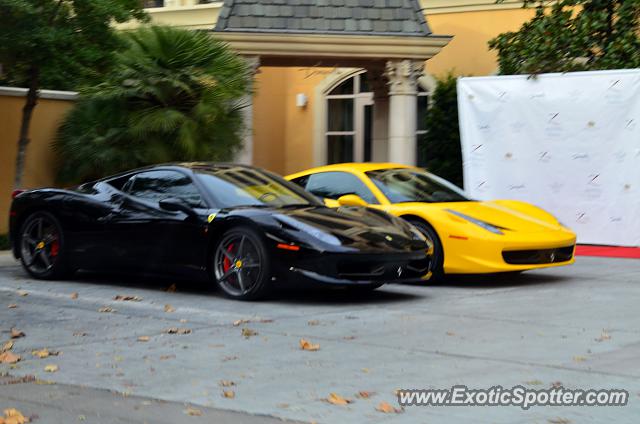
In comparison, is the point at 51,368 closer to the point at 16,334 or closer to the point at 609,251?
the point at 16,334

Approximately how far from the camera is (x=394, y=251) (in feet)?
30.1

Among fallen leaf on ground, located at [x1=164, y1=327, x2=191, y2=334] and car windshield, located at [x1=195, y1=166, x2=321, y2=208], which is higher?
car windshield, located at [x1=195, y1=166, x2=321, y2=208]

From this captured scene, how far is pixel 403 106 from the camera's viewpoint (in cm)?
1797

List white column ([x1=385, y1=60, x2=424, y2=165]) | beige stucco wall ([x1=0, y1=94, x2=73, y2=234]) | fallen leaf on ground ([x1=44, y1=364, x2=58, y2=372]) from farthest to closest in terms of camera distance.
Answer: white column ([x1=385, y1=60, x2=424, y2=165]), beige stucco wall ([x1=0, y1=94, x2=73, y2=234]), fallen leaf on ground ([x1=44, y1=364, x2=58, y2=372])

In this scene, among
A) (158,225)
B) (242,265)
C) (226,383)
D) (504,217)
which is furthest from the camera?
(504,217)

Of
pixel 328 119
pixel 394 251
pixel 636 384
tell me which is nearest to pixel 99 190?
pixel 394 251

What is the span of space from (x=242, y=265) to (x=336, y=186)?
8.53ft

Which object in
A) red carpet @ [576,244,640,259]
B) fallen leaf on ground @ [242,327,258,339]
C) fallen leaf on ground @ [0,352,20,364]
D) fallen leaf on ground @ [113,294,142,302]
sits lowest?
fallen leaf on ground @ [0,352,20,364]

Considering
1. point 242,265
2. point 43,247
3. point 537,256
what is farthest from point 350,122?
point 242,265

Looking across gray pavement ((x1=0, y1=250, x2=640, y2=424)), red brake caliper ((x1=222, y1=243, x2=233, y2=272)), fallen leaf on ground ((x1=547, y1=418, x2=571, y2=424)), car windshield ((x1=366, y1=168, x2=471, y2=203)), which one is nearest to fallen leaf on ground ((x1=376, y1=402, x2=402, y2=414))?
gray pavement ((x1=0, y1=250, x2=640, y2=424))

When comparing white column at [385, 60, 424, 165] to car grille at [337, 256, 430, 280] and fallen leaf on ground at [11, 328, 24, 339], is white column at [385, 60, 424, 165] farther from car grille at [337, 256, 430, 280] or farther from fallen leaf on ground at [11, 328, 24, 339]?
fallen leaf on ground at [11, 328, 24, 339]

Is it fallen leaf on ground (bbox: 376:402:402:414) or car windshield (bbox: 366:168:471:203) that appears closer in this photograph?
fallen leaf on ground (bbox: 376:402:402:414)

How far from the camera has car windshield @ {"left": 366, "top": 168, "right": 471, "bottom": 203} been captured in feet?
36.8

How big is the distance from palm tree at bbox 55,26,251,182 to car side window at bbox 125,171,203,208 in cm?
363
